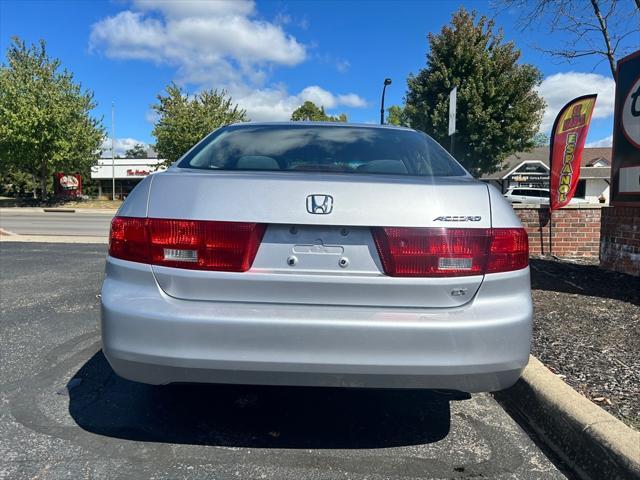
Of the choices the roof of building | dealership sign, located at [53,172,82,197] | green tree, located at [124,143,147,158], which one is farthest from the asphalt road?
green tree, located at [124,143,147,158]

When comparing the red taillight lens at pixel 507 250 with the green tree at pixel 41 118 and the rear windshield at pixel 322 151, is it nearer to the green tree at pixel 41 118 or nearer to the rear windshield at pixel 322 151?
the rear windshield at pixel 322 151

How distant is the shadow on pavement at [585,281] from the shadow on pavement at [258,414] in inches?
118

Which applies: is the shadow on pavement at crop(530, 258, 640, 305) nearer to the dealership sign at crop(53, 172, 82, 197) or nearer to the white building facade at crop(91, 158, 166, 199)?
the dealership sign at crop(53, 172, 82, 197)

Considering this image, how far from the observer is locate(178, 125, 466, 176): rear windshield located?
116 inches

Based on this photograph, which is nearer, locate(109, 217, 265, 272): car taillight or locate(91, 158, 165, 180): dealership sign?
locate(109, 217, 265, 272): car taillight

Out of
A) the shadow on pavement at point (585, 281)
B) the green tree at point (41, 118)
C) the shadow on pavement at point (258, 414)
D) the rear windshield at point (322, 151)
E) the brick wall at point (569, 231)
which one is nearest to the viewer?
the shadow on pavement at point (258, 414)

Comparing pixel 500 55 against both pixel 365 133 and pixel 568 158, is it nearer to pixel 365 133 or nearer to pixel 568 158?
pixel 568 158

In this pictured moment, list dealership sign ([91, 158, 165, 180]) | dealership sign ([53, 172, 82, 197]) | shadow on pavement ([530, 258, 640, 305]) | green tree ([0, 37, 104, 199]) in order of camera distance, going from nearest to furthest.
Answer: shadow on pavement ([530, 258, 640, 305])
green tree ([0, 37, 104, 199])
dealership sign ([53, 172, 82, 197])
dealership sign ([91, 158, 165, 180])

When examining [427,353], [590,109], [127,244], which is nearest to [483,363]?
[427,353]

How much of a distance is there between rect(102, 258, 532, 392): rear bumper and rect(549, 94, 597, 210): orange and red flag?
6.70 m

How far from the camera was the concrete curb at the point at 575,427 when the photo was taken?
225 cm

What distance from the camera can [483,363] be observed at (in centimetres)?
226

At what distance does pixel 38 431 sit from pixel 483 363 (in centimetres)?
229

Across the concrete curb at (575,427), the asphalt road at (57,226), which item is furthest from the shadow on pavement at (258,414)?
the asphalt road at (57,226)
